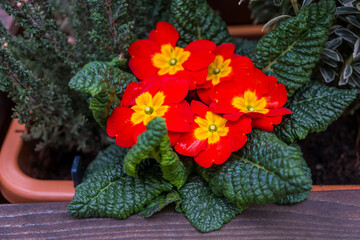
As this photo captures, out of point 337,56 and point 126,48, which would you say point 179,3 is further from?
point 337,56

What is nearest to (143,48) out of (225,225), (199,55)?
(199,55)

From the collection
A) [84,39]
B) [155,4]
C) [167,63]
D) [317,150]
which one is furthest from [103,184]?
[317,150]

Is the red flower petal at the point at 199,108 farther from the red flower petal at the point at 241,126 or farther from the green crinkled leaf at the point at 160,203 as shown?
the green crinkled leaf at the point at 160,203

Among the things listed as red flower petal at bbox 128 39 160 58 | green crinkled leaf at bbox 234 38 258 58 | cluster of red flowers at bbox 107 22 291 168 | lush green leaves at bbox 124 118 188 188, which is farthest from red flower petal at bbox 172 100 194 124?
green crinkled leaf at bbox 234 38 258 58

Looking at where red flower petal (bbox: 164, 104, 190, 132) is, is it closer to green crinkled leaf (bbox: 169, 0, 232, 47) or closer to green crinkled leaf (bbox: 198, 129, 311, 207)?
green crinkled leaf (bbox: 198, 129, 311, 207)

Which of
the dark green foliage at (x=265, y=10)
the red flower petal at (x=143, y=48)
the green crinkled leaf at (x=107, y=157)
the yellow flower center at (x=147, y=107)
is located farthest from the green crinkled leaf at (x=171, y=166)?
the dark green foliage at (x=265, y=10)
